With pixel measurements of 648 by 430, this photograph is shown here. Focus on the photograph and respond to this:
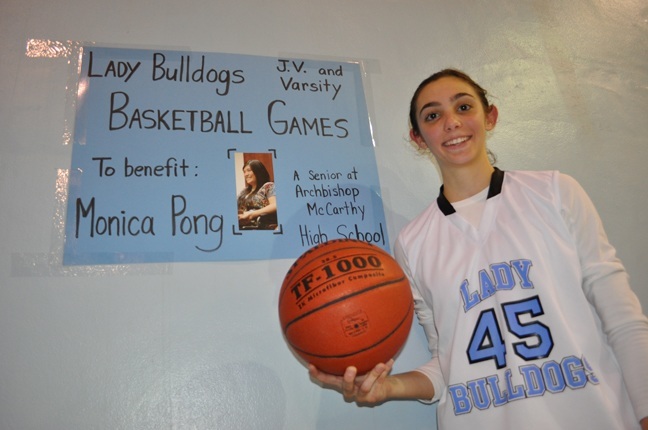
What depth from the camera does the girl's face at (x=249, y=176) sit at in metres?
1.34

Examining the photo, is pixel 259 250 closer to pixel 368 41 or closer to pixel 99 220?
pixel 99 220

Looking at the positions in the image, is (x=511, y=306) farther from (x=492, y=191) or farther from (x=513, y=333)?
(x=492, y=191)

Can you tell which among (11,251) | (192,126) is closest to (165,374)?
(11,251)

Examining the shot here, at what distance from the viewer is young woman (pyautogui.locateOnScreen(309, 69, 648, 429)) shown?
963mm

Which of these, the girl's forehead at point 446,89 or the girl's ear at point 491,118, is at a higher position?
the girl's forehead at point 446,89

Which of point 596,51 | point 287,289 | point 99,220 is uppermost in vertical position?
point 596,51

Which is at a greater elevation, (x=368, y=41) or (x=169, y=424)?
(x=368, y=41)

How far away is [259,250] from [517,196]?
27.3 inches

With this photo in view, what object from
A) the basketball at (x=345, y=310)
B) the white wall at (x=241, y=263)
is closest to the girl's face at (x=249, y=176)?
the white wall at (x=241, y=263)

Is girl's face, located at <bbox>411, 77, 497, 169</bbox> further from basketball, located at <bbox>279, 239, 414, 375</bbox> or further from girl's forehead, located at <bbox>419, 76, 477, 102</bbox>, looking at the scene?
basketball, located at <bbox>279, 239, 414, 375</bbox>

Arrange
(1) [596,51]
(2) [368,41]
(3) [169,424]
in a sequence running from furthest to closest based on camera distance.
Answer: (1) [596,51], (2) [368,41], (3) [169,424]

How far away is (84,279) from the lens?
119cm

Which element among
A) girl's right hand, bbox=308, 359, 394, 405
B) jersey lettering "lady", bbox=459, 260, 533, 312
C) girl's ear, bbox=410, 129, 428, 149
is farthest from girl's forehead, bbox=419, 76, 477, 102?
girl's right hand, bbox=308, 359, 394, 405

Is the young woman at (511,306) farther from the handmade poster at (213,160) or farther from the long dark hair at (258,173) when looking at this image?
the long dark hair at (258,173)
